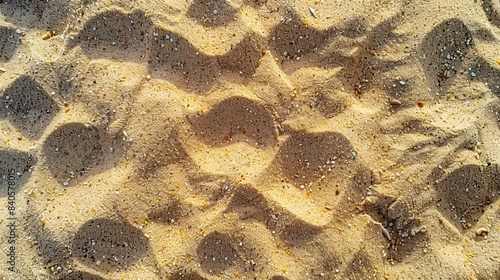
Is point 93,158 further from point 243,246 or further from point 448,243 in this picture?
point 448,243

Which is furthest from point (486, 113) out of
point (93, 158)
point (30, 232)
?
point (30, 232)

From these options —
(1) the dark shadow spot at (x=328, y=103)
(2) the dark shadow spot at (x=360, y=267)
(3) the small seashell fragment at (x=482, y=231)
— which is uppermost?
(1) the dark shadow spot at (x=328, y=103)

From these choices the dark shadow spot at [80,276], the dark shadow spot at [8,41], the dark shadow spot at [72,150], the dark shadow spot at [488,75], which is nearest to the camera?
the dark shadow spot at [80,276]

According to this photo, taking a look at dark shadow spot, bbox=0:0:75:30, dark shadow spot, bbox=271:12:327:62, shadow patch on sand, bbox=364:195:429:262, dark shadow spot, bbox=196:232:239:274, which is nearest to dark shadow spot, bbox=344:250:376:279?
shadow patch on sand, bbox=364:195:429:262

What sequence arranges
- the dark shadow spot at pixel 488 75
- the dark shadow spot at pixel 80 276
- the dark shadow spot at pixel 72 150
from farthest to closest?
the dark shadow spot at pixel 488 75, the dark shadow spot at pixel 72 150, the dark shadow spot at pixel 80 276

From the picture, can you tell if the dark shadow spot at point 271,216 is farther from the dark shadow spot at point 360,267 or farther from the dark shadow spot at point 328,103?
the dark shadow spot at point 328,103

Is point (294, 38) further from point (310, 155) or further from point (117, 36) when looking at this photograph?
point (117, 36)

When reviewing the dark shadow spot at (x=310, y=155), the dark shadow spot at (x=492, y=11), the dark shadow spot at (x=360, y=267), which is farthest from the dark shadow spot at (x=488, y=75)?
the dark shadow spot at (x=360, y=267)
